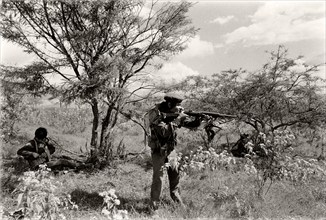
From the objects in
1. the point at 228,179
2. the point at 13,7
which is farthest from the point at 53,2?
the point at 228,179

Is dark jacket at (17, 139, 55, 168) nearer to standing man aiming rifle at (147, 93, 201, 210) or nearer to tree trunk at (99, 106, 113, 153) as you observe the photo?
tree trunk at (99, 106, 113, 153)

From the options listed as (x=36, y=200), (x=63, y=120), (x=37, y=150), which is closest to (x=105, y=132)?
(x=37, y=150)

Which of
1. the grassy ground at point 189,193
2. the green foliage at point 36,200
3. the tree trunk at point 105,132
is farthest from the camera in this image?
the tree trunk at point 105,132

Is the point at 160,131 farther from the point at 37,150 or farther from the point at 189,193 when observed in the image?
the point at 37,150

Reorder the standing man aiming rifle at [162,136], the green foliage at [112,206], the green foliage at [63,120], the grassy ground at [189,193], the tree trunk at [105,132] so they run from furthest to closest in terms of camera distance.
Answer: the green foliage at [63,120] < the tree trunk at [105,132] < the standing man aiming rifle at [162,136] < the grassy ground at [189,193] < the green foliage at [112,206]

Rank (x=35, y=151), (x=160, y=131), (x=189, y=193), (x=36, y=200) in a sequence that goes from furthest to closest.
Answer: (x=35, y=151)
(x=189, y=193)
(x=160, y=131)
(x=36, y=200)

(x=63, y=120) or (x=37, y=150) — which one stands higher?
(x=63, y=120)

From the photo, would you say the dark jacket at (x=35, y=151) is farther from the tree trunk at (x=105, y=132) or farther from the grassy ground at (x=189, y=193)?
the tree trunk at (x=105, y=132)

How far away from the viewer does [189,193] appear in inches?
253

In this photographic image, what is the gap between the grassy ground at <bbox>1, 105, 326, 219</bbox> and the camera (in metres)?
5.15

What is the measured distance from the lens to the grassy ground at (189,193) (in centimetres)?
515

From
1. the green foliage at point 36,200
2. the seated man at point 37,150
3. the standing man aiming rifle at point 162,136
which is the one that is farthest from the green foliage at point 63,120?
the green foliage at point 36,200

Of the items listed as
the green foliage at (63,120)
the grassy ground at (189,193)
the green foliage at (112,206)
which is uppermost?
the green foliage at (63,120)

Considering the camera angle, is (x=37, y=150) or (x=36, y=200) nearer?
(x=36, y=200)
